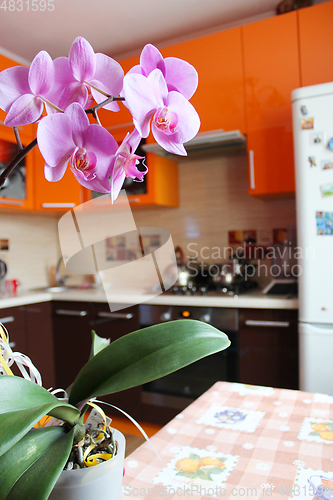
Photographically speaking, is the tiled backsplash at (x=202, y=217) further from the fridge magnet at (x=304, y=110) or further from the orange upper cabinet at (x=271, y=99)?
the fridge magnet at (x=304, y=110)

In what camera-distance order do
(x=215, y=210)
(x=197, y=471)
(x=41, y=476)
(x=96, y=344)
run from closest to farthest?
(x=41, y=476) → (x=96, y=344) → (x=197, y=471) → (x=215, y=210)

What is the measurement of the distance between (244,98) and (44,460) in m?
2.41

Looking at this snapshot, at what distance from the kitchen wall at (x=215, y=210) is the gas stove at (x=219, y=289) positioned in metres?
0.30

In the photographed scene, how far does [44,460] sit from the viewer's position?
13.0 inches

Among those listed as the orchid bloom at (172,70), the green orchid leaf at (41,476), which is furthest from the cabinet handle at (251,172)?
the green orchid leaf at (41,476)

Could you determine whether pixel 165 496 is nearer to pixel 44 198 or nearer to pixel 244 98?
pixel 244 98

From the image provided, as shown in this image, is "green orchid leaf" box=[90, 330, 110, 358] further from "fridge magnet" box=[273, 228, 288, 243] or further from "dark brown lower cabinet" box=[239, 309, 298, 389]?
"fridge magnet" box=[273, 228, 288, 243]

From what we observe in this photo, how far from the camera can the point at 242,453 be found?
Answer: 0.73 metres

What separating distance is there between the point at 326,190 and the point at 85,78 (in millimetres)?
1796

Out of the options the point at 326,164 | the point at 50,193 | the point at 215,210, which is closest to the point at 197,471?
the point at 326,164

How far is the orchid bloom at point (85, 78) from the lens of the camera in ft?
1.16

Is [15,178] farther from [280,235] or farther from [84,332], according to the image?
[280,235]

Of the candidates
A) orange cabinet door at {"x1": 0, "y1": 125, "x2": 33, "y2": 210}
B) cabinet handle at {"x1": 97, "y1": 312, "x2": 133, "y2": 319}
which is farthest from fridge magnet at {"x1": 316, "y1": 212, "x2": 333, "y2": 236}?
orange cabinet door at {"x1": 0, "y1": 125, "x2": 33, "y2": 210}

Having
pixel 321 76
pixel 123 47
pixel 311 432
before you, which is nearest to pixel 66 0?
pixel 123 47
